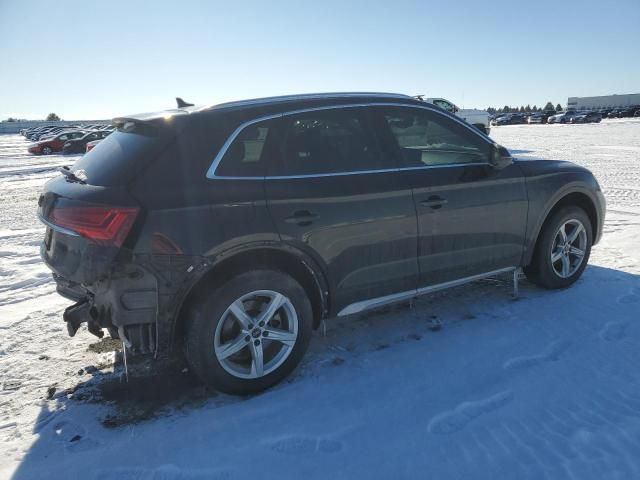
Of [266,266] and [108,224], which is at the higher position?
[108,224]

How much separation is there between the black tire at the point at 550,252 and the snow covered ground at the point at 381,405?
0.19m

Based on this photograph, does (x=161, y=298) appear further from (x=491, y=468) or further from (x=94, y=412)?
(x=491, y=468)

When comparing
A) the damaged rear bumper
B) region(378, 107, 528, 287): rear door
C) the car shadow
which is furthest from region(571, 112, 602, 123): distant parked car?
the damaged rear bumper

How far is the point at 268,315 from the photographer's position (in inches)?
126

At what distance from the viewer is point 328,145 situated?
346 cm

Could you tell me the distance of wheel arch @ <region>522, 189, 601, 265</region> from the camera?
14.8ft

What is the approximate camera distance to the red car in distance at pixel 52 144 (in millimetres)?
30314

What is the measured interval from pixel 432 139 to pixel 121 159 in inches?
98.2

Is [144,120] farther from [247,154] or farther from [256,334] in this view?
[256,334]

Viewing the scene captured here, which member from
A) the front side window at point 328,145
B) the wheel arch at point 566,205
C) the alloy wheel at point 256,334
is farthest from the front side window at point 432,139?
the alloy wheel at point 256,334

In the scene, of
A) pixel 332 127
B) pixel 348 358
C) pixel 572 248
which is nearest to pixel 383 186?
pixel 332 127

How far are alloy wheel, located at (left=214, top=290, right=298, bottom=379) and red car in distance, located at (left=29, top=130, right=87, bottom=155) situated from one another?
32198 mm

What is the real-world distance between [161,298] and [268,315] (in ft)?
2.25

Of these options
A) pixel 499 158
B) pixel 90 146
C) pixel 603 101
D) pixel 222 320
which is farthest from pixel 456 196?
pixel 603 101
